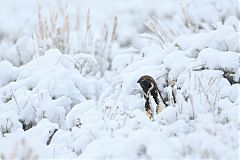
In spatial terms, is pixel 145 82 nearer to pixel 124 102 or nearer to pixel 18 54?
pixel 124 102

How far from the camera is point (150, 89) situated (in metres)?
3.54

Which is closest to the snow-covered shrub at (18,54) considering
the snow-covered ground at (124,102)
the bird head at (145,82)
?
the snow-covered ground at (124,102)

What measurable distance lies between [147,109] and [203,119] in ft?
2.03

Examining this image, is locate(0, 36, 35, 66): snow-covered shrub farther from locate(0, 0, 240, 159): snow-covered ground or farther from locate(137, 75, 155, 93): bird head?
locate(137, 75, 155, 93): bird head

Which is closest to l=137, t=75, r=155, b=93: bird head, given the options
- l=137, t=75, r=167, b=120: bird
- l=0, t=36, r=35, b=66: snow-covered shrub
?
l=137, t=75, r=167, b=120: bird

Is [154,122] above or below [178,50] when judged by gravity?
below

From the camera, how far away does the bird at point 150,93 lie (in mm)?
3504

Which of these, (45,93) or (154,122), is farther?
(45,93)

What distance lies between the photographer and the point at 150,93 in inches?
141

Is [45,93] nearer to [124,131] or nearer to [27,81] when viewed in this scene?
[27,81]

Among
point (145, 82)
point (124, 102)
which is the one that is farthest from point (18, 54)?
point (145, 82)

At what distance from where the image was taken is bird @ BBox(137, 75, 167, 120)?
3.50m

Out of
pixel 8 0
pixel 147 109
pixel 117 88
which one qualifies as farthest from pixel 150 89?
pixel 8 0

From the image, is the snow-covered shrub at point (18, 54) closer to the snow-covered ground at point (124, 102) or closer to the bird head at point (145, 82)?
the snow-covered ground at point (124, 102)
